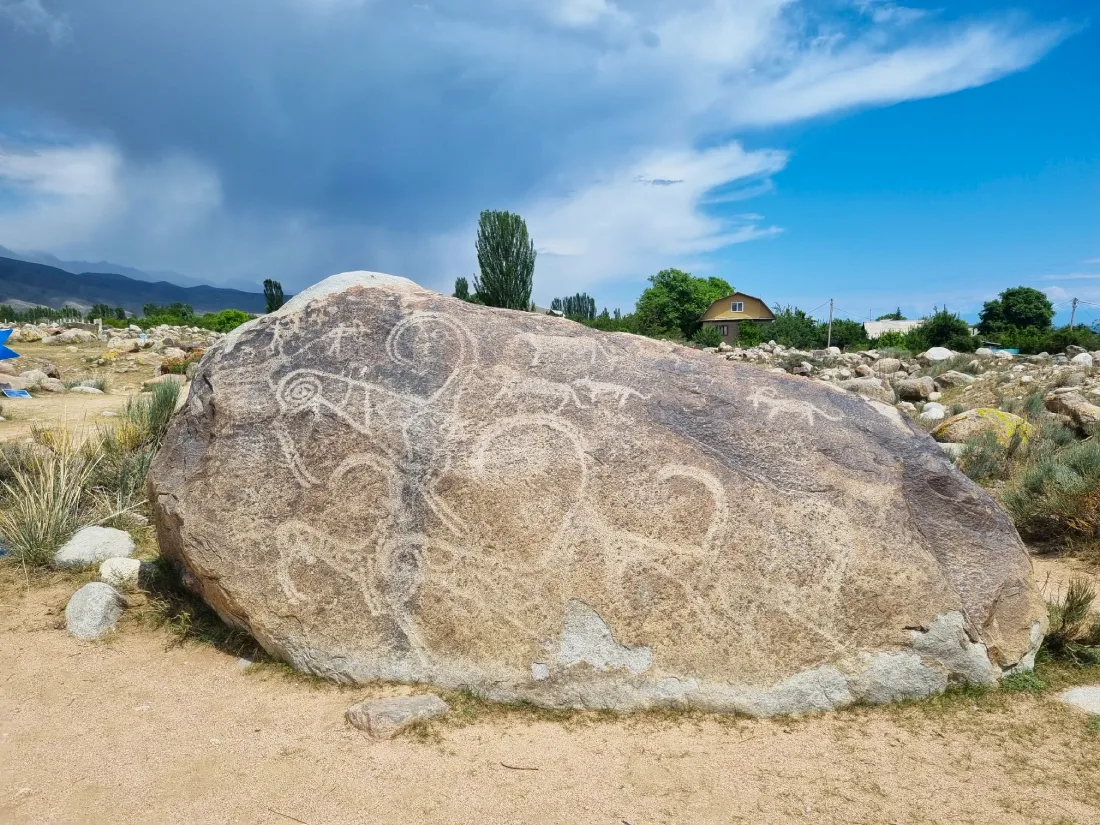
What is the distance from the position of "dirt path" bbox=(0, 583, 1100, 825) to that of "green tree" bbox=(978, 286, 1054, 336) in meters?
42.2

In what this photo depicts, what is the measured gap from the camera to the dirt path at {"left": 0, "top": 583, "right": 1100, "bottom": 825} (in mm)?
3004

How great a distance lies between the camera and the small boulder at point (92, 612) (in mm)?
4543

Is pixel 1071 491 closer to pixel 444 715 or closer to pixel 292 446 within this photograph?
pixel 444 715

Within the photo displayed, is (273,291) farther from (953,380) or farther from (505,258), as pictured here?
(953,380)

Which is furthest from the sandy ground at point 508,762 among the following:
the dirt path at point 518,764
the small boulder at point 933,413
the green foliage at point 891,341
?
the green foliage at point 891,341

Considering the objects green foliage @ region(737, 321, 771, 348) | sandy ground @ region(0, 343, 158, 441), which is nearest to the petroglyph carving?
sandy ground @ region(0, 343, 158, 441)

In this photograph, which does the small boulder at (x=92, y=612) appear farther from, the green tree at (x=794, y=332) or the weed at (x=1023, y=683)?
the green tree at (x=794, y=332)

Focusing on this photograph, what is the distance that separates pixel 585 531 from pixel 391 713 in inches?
50.0

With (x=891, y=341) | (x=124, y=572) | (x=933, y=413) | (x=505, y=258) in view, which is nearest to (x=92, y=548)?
(x=124, y=572)

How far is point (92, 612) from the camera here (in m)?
4.58

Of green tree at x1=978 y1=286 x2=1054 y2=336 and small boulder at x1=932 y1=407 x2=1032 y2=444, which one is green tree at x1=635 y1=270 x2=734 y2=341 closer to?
green tree at x1=978 y1=286 x2=1054 y2=336

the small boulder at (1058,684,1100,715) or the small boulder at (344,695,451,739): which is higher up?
the small boulder at (1058,684,1100,715)

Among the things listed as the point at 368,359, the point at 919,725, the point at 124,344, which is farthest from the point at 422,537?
the point at 124,344

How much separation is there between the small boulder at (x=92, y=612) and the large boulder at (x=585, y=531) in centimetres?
83
